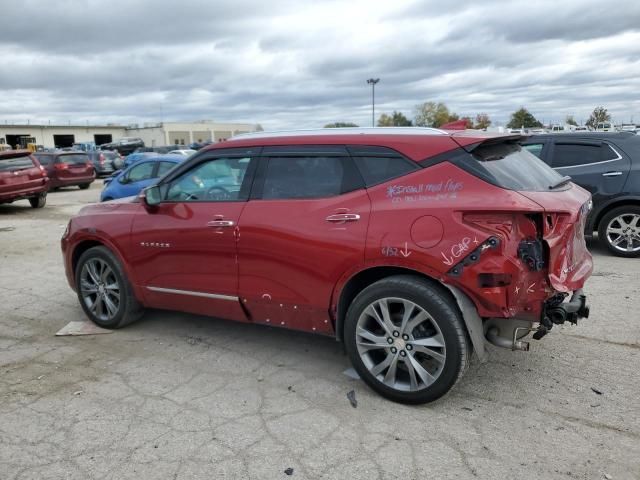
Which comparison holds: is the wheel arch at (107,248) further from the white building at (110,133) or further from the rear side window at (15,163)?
the white building at (110,133)

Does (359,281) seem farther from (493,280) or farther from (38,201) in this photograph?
(38,201)

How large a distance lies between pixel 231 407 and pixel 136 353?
4.55 feet

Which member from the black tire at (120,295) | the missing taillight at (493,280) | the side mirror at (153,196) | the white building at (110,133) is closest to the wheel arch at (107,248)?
the black tire at (120,295)

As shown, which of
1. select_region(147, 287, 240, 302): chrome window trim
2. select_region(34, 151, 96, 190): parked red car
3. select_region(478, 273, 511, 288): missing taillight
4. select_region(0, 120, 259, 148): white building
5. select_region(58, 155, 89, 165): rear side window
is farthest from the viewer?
select_region(0, 120, 259, 148): white building

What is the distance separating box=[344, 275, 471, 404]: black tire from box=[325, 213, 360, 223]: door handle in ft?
1.50

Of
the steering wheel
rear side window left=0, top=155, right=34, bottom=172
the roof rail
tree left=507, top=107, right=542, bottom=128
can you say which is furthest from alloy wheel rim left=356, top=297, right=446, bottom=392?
tree left=507, top=107, right=542, bottom=128

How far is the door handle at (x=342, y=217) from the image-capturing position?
356cm

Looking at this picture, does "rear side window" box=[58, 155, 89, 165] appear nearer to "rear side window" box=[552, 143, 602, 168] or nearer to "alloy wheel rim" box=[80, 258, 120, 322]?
"alloy wheel rim" box=[80, 258, 120, 322]

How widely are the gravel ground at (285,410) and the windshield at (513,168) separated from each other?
142 cm

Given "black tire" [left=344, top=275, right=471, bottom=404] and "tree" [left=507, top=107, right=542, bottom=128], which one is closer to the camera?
"black tire" [left=344, top=275, right=471, bottom=404]

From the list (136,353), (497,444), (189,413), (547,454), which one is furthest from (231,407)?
(547,454)

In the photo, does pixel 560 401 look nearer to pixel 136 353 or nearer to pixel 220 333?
pixel 220 333

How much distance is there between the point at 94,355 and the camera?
4.47m

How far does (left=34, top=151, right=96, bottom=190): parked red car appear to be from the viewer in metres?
20.5
